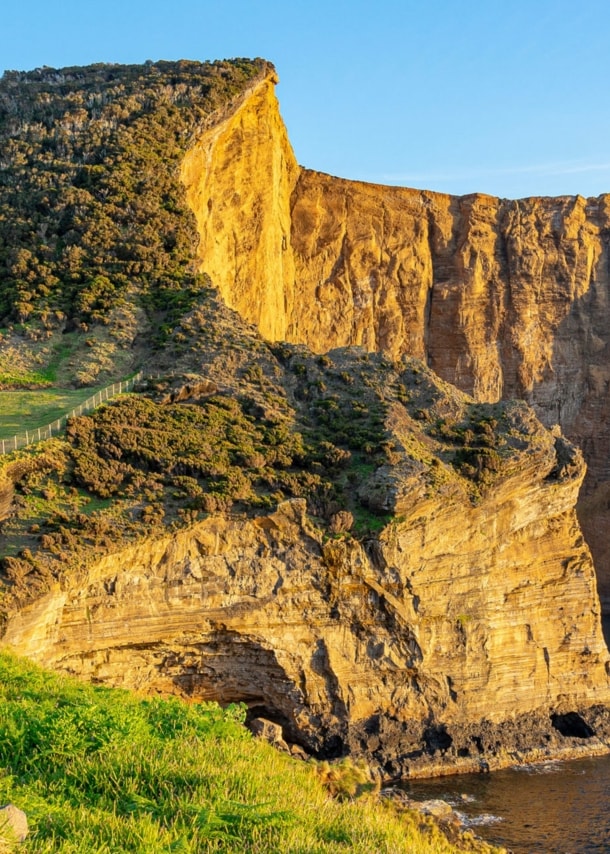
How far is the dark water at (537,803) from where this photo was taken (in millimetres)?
31141

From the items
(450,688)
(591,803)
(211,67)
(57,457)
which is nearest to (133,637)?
(57,457)

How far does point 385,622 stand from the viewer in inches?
1521

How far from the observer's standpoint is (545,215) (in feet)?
260

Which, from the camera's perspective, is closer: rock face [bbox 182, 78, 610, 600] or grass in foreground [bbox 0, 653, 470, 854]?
grass in foreground [bbox 0, 653, 470, 854]

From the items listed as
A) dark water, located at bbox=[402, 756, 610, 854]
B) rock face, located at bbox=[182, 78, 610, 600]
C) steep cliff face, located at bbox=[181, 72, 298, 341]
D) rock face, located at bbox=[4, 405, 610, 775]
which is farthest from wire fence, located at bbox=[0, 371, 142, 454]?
rock face, located at bbox=[182, 78, 610, 600]

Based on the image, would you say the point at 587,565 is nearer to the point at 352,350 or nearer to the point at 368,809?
the point at 352,350

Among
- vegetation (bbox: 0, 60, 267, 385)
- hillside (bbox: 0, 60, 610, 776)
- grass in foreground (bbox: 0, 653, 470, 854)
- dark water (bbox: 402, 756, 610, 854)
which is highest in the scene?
vegetation (bbox: 0, 60, 267, 385)

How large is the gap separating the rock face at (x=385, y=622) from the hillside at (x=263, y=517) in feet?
0.27

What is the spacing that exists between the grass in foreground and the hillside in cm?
1568

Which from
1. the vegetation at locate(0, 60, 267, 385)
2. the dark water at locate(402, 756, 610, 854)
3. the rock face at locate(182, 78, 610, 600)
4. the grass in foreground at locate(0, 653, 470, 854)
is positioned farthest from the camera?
the rock face at locate(182, 78, 610, 600)

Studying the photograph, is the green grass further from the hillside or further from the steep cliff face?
the steep cliff face

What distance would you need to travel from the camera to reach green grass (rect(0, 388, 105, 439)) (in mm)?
38719

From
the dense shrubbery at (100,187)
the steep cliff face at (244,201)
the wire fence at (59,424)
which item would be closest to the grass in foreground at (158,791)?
the wire fence at (59,424)

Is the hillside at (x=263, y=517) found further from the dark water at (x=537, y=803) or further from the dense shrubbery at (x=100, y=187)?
the dark water at (x=537, y=803)
